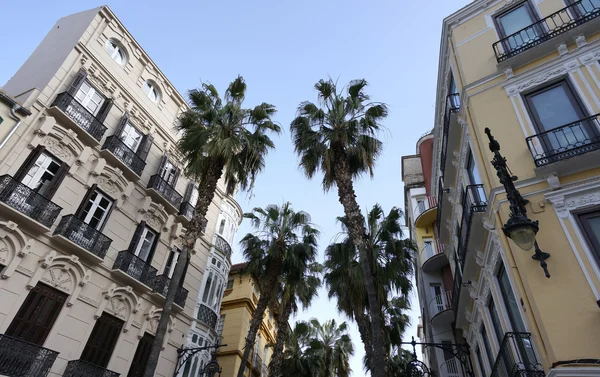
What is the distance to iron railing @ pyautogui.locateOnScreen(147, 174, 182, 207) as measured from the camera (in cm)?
1856

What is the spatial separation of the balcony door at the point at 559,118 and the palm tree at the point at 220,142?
10.6 metres

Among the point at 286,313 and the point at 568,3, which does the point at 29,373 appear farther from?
the point at 568,3

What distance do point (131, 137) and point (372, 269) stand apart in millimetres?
13074

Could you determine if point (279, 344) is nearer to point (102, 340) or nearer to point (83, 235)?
point (102, 340)

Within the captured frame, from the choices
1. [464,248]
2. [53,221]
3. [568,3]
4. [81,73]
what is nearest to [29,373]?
[53,221]

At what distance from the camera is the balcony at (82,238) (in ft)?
45.5

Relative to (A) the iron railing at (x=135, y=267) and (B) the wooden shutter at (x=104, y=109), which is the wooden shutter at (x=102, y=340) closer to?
(A) the iron railing at (x=135, y=267)

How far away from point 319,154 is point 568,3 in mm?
10175

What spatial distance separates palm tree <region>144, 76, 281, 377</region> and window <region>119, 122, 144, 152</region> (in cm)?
289

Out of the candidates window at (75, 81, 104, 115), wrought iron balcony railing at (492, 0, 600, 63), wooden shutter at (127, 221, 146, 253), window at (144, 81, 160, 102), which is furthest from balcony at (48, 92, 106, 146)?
wrought iron balcony railing at (492, 0, 600, 63)

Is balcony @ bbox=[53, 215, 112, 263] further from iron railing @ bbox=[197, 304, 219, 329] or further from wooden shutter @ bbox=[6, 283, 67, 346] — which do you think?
iron railing @ bbox=[197, 304, 219, 329]

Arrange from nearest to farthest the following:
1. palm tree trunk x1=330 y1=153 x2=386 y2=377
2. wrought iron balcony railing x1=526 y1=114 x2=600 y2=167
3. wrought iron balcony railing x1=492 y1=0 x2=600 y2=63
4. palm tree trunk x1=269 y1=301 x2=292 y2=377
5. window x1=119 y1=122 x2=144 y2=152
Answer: wrought iron balcony railing x1=526 y1=114 x2=600 y2=167 → wrought iron balcony railing x1=492 y1=0 x2=600 y2=63 → palm tree trunk x1=330 y1=153 x2=386 y2=377 → window x1=119 y1=122 x2=144 y2=152 → palm tree trunk x1=269 y1=301 x2=292 y2=377

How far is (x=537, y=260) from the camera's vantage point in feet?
27.4

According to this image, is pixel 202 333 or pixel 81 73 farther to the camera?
pixel 202 333
